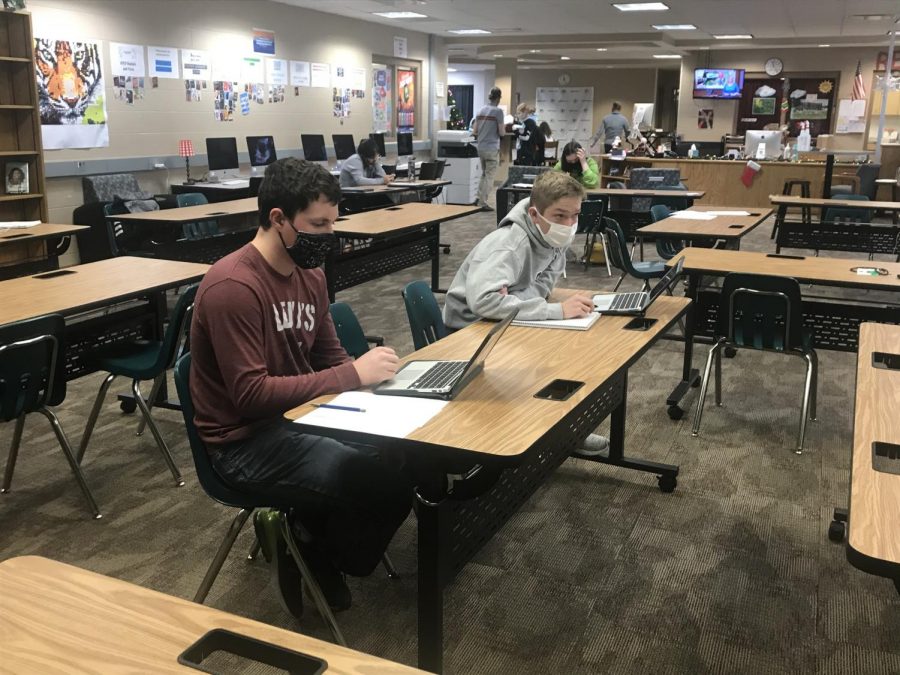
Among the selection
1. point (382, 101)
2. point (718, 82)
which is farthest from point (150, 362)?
point (718, 82)

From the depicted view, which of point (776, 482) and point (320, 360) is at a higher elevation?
point (320, 360)

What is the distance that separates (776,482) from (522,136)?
911 cm

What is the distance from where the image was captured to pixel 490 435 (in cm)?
175

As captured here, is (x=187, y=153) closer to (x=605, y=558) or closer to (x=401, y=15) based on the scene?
(x=401, y=15)

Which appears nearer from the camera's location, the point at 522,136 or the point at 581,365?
the point at 581,365

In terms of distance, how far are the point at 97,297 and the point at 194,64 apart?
6.40m

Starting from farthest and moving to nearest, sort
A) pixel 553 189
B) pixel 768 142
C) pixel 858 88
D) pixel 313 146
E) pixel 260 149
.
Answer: pixel 858 88
pixel 768 142
pixel 313 146
pixel 260 149
pixel 553 189

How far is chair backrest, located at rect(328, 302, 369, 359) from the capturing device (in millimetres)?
2686

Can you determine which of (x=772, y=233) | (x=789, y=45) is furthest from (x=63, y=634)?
(x=789, y=45)

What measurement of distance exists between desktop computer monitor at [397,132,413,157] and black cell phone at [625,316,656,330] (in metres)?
9.60

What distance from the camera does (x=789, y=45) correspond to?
14406 millimetres

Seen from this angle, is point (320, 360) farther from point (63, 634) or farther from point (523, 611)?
point (63, 634)

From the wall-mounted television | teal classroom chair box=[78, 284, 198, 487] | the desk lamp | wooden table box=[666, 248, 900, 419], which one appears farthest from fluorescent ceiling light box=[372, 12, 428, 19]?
teal classroom chair box=[78, 284, 198, 487]

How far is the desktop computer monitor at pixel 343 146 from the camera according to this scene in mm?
10500
